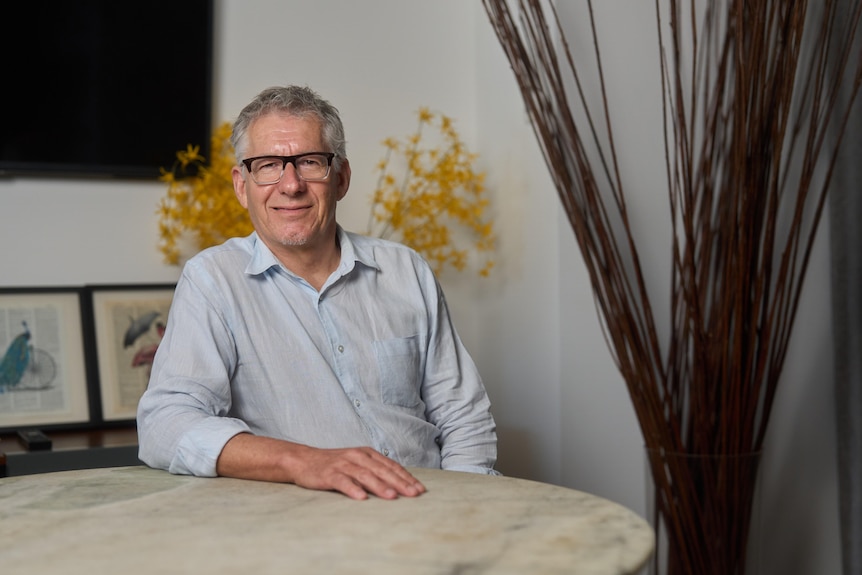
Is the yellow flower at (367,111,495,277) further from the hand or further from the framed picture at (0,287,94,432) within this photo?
the hand

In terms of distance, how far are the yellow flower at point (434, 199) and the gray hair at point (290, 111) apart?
0.88 m

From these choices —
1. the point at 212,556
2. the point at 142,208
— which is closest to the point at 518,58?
the point at 142,208

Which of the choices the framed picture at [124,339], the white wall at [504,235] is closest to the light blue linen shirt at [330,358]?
the white wall at [504,235]

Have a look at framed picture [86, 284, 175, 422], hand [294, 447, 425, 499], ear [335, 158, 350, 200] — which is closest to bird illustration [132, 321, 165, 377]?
framed picture [86, 284, 175, 422]

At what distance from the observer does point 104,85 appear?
251cm

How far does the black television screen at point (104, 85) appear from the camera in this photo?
2412mm

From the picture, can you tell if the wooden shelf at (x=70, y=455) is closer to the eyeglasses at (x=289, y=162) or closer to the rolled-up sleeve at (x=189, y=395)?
the rolled-up sleeve at (x=189, y=395)

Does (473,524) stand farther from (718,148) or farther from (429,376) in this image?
(718,148)

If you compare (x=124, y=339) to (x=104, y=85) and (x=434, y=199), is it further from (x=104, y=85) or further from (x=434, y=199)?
(x=434, y=199)

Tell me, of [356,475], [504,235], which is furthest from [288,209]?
[504,235]

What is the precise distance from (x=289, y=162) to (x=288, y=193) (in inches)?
2.3

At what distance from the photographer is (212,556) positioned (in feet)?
3.17

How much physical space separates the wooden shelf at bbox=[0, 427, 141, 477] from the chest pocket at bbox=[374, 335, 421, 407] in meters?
0.67

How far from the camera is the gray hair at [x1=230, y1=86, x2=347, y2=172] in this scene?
182cm
